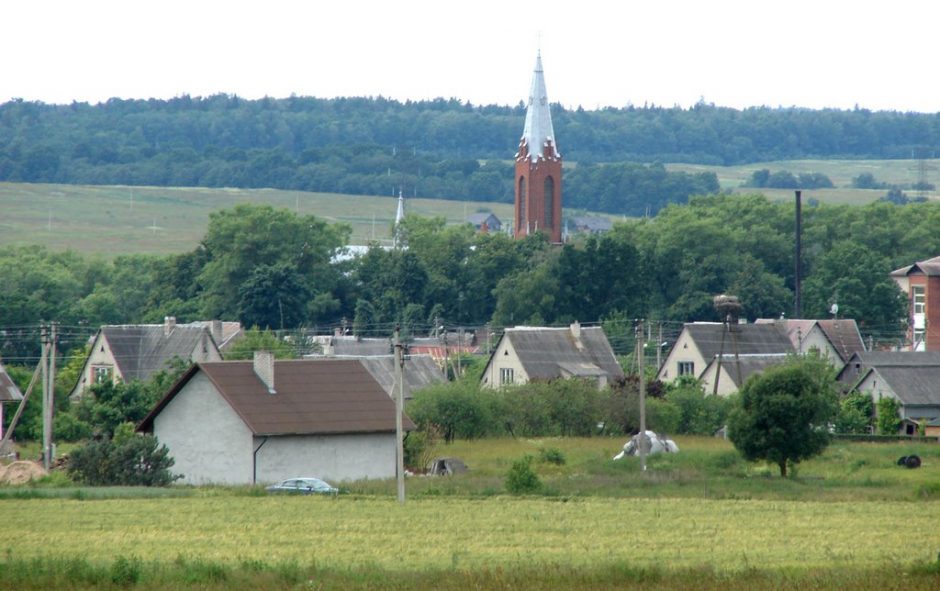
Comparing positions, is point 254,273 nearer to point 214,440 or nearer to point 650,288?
point 650,288

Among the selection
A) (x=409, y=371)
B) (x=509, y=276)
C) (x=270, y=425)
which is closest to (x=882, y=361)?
(x=409, y=371)

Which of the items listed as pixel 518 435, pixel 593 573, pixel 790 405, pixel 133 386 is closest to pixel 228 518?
pixel 593 573

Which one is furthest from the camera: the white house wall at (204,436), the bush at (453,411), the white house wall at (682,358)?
the white house wall at (682,358)

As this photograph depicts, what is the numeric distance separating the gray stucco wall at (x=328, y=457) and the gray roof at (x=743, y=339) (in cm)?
3102

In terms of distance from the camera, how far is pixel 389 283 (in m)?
111

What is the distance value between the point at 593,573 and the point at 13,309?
70147 mm

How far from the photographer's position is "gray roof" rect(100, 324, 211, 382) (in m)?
70.7

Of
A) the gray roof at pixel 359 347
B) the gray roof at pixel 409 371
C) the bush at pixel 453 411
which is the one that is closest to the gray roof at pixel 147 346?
the gray roof at pixel 359 347

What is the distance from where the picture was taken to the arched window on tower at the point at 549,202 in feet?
488

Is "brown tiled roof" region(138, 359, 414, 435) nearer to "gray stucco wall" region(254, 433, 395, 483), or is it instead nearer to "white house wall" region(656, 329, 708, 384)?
"gray stucco wall" region(254, 433, 395, 483)

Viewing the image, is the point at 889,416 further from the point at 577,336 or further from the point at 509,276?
the point at 509,276

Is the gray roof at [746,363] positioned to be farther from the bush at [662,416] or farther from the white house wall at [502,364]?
the bush at [662,416]

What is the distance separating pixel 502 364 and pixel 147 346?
1469 cm

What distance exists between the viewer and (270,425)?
43219 mm
